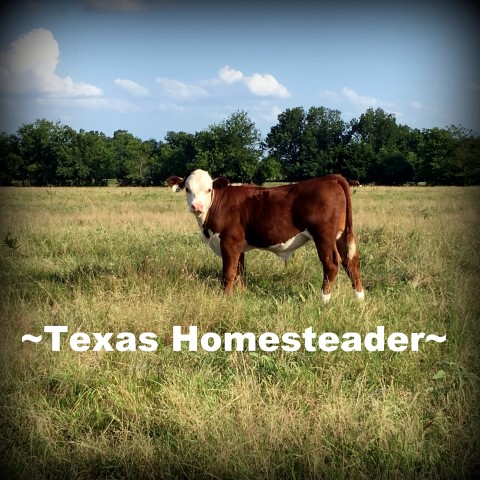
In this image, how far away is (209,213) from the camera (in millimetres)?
6090

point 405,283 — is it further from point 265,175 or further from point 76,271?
point 265,175

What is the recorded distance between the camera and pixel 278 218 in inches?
232

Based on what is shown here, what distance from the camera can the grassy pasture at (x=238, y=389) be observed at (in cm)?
280

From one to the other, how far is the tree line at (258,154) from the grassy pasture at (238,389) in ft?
95.0

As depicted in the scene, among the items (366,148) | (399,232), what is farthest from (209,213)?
(366,148)

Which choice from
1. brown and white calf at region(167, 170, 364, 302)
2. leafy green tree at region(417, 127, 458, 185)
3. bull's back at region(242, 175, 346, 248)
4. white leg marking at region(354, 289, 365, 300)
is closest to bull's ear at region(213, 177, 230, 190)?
brown and white calf at region(167, 170, 364, 302)

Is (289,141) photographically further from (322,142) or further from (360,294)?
(360,294)

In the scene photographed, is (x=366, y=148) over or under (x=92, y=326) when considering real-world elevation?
over

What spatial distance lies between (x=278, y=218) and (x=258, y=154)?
34.6m

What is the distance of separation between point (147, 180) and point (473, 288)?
57.5 metres

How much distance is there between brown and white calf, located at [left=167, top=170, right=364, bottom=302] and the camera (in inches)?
228

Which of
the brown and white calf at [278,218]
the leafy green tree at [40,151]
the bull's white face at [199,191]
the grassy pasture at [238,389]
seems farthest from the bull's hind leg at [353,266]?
the leafy green tree at [40,151]

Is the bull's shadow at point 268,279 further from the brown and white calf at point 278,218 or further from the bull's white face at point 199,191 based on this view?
the bull's white face at point 199,191

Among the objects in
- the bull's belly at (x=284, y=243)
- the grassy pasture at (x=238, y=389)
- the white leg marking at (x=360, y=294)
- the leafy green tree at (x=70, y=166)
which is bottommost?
the grassy pasture at (x=238, y=389)
